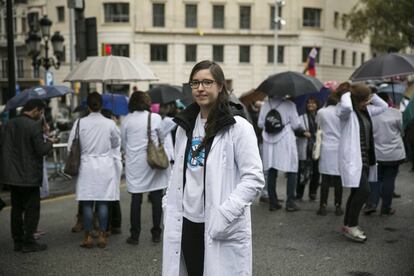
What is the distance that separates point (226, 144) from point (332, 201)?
611 centimetres

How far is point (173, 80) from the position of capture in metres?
46.8

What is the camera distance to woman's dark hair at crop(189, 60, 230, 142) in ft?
10.5

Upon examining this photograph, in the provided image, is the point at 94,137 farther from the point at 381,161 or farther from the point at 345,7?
the point at 345,7

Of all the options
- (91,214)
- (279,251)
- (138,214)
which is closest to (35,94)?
(91,214)

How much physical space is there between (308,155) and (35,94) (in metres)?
4.68

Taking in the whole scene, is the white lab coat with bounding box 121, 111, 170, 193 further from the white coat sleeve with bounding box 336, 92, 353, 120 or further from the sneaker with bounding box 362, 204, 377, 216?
the sneaker with bounding box 362, 204, 377, 216

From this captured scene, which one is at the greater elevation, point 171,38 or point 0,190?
point 171,38

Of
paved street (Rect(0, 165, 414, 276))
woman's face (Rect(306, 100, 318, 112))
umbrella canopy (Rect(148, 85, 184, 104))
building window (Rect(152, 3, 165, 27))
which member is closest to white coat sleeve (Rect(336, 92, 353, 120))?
paved street (Rect(0, 165, 414, 276))

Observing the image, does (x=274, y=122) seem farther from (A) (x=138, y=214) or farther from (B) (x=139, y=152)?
(A) (x=138, y=214)

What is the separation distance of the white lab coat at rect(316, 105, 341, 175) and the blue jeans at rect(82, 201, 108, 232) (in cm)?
331

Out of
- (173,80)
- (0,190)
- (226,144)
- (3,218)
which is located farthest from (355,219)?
(173,80)

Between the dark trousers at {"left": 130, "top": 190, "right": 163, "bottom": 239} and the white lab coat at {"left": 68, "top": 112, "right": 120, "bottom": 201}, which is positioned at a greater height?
the white lab coat at {"left": 68, "top": 112, "right": 120, "bottom": 201}

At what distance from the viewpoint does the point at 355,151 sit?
6.08 metres

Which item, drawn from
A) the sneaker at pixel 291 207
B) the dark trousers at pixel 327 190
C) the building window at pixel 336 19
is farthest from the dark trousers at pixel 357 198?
the building window at pixel 336 19
